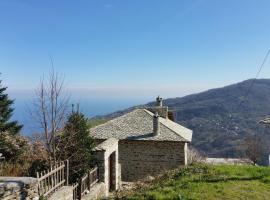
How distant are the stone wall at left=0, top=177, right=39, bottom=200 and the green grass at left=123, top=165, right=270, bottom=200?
9.94 ft

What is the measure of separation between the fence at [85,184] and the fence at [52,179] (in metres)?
0.88

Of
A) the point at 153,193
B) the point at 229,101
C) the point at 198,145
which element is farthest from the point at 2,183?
the point at 229,101

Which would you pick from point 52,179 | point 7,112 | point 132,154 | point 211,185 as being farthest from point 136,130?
point 52,179

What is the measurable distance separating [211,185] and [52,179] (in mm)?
5563

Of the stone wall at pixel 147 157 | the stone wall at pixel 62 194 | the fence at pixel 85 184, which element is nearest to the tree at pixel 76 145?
the fence at pixel 85 184

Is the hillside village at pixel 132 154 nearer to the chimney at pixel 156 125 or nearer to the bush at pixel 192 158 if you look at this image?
the chimney at pixel 156 125

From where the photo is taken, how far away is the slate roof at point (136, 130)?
81.8 ft

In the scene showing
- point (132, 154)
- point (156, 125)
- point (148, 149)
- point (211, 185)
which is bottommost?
point (132, 154)

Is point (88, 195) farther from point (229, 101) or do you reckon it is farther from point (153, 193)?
point (229, 101)

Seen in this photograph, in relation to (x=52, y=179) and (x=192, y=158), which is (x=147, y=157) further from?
(x=52, y=179)

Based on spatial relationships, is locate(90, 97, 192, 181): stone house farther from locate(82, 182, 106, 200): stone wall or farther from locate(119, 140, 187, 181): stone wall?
locate(82, 182, 106, 200): stone wall

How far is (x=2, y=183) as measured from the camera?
9055 mm

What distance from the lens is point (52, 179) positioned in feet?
37.8

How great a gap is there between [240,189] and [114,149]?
7.77m
